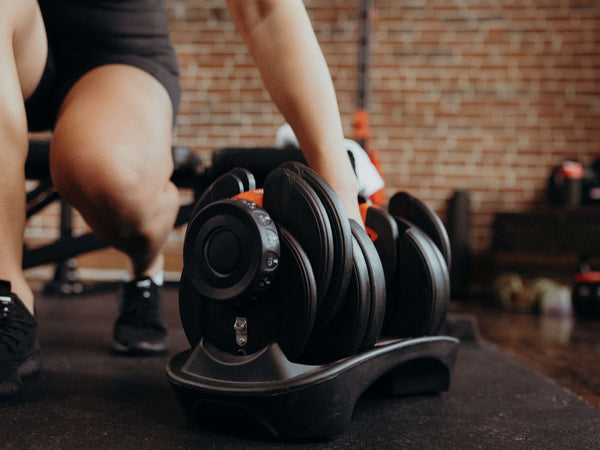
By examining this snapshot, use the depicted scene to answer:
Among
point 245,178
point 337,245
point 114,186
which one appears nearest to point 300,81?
point 245,178

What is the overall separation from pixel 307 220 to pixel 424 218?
0.36 m

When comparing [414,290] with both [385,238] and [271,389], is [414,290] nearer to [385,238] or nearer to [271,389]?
[385,238]

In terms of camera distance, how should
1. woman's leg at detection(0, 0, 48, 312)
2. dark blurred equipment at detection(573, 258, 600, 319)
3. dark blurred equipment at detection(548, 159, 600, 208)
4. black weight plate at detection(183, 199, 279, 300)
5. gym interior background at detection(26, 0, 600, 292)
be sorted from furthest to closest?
gym interior background at detection(26, 0, 600, 292)
dark blurred equipment at detection(548, 159, 600, 208)
dark blurred equipment at detection(573, 258, 600, 319)
woman's leg at detection(0, 0, 48, 312)
black weight plate at detection(183, 199, 279, 300)

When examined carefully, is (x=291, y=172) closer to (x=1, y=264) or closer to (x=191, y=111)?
(x=1, y=264)

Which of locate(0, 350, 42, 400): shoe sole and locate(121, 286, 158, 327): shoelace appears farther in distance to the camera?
locate(121, 286, 158, 327): shoelace

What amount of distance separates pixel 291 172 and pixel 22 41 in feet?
1.98

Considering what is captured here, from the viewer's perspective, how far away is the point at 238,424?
66 centimetres

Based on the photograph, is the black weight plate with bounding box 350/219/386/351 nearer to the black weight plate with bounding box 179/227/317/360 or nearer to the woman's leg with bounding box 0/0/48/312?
the black weight plate with bounding box 179/227/317/360

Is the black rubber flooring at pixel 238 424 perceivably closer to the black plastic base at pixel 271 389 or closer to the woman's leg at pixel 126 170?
the black plastic base at pixel 271 389

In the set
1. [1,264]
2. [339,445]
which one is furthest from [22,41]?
[339,445]

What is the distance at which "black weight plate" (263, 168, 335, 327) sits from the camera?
1.93 feet

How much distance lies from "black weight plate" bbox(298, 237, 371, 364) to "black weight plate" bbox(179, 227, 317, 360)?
0.03 m

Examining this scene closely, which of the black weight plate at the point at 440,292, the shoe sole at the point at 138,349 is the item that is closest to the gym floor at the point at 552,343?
the black weight plate at the point at 440,292

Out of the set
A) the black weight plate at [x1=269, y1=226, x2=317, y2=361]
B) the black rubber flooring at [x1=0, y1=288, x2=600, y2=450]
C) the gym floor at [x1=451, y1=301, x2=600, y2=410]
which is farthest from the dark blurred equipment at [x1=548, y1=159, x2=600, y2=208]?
the black weight plate at [x1=269, y1=226, x2=317, y2=361]
